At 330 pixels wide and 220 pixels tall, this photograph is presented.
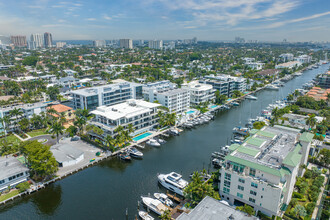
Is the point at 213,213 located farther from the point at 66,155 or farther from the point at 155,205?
the point at 66,155

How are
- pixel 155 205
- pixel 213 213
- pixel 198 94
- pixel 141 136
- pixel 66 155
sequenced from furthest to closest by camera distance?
pixel 198 94, pixel 141 136, pixel 66 155, pixel 155 205, pixel 213 213

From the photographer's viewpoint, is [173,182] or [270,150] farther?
[173,182]

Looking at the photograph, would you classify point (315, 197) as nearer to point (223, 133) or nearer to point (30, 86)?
point (223, 133)

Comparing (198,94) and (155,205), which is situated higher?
(198,94)

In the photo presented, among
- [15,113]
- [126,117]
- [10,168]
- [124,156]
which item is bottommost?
[124,156]

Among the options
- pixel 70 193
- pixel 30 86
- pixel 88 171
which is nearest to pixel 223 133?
pixel 88 171

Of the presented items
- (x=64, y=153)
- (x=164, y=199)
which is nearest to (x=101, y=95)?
(x=64, y=153)
